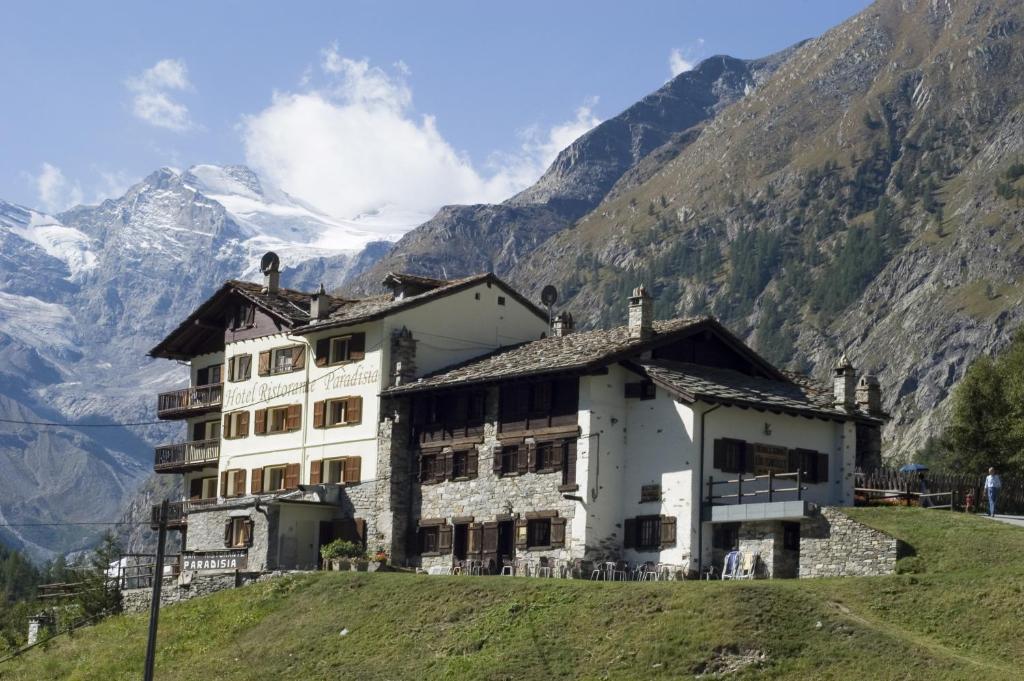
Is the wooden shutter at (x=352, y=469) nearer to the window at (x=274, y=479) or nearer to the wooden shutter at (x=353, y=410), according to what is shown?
the wooden shutter at (x=353, y=410)

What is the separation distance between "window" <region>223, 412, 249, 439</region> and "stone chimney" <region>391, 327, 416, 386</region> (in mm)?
11838

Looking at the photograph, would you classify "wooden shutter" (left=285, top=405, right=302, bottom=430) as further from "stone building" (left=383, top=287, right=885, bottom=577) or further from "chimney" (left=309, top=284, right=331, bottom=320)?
"stone building" (left=383, top=287, right=885, bottom=577)

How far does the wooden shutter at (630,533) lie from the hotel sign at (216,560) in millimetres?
17494

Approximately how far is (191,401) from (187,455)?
9.46 ft

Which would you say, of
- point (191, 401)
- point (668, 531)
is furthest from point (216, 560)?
point (668, 531)

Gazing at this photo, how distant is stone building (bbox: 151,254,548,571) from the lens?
230 feet

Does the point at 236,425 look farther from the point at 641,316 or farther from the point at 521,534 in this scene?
the point at 641,316

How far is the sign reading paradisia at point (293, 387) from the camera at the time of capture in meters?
71.7

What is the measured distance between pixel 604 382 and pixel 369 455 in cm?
1360

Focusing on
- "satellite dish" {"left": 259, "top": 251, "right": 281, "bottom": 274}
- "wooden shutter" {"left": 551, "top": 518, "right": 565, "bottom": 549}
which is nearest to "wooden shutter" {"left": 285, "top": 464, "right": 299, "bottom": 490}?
"satellite dish" {"left": 259, "top": 251, "right": 281, "bottom": 274}

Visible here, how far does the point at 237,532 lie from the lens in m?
73.3

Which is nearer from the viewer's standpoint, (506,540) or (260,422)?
(506,540)

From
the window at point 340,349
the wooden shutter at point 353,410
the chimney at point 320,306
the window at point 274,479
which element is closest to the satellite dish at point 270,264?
the chimney at point 320,306

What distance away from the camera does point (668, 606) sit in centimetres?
4769
